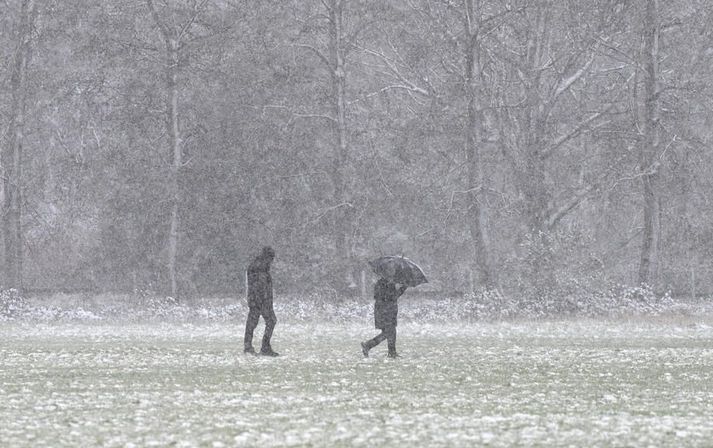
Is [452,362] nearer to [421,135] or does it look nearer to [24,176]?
[421,135]

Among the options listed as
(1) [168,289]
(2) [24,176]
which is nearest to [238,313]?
(1) [168,289]

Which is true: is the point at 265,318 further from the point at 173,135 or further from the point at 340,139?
the point at 173,135

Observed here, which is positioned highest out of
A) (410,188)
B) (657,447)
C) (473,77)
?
(473,77)

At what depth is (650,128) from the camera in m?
41.8

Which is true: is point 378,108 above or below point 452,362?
above

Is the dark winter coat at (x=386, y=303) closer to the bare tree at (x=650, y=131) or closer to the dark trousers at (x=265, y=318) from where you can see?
the dark trousers at (x=265, y=318)

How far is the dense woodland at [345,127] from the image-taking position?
140ft

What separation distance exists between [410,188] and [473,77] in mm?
6241

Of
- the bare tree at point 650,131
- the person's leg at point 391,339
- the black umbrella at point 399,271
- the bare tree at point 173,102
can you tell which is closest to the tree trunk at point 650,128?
the bare tree at point 650,131

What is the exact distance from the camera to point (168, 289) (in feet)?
153

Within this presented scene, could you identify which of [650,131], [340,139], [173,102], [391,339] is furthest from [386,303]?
[173,102]

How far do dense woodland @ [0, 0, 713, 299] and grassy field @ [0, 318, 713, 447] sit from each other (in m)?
14.6

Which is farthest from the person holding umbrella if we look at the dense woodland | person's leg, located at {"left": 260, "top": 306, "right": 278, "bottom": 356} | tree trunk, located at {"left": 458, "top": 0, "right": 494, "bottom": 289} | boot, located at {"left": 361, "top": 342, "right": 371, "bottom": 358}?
tree trunk, located at {"left": 458, "top": 0, "right": 494, "bottom": 289}

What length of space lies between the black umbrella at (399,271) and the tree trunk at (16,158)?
26432 millimetres
